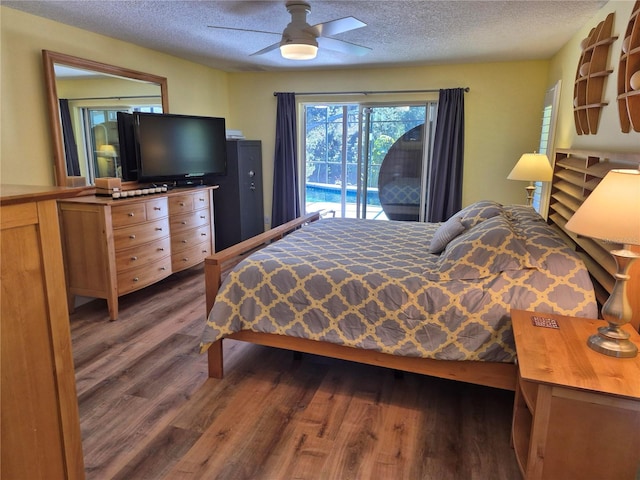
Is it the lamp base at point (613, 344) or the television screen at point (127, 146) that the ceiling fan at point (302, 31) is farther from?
the lamp base at point (613, 344)

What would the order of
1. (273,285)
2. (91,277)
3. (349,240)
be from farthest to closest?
1. (91,277)
2. (349,240)
3. (273,285)

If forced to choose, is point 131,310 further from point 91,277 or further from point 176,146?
point 176,146

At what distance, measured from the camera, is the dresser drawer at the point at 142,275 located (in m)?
3.51

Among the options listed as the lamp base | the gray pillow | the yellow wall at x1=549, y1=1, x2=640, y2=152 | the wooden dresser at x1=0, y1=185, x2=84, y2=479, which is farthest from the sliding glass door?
the wooden dresser at x1=0, y1=185, x2=84, y2=479

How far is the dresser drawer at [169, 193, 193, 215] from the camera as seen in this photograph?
162 inches

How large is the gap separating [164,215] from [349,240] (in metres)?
1.88

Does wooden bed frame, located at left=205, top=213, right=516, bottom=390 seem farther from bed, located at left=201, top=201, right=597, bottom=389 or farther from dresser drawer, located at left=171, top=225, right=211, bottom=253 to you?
dresser drawer, located at left=171, top=225, right=211, bottom=253

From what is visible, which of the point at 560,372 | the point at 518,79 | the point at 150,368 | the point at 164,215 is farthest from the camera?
the point at 518,79

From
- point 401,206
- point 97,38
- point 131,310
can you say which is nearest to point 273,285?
point 131,310

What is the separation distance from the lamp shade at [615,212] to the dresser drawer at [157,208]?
3298mm

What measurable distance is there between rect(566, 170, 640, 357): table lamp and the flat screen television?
3.70m

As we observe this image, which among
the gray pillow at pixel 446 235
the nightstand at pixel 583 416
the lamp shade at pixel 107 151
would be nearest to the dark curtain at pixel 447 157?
the gray pillow at pixel 446 235

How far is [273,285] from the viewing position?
2396 mm

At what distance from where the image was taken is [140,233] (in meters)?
3.66
